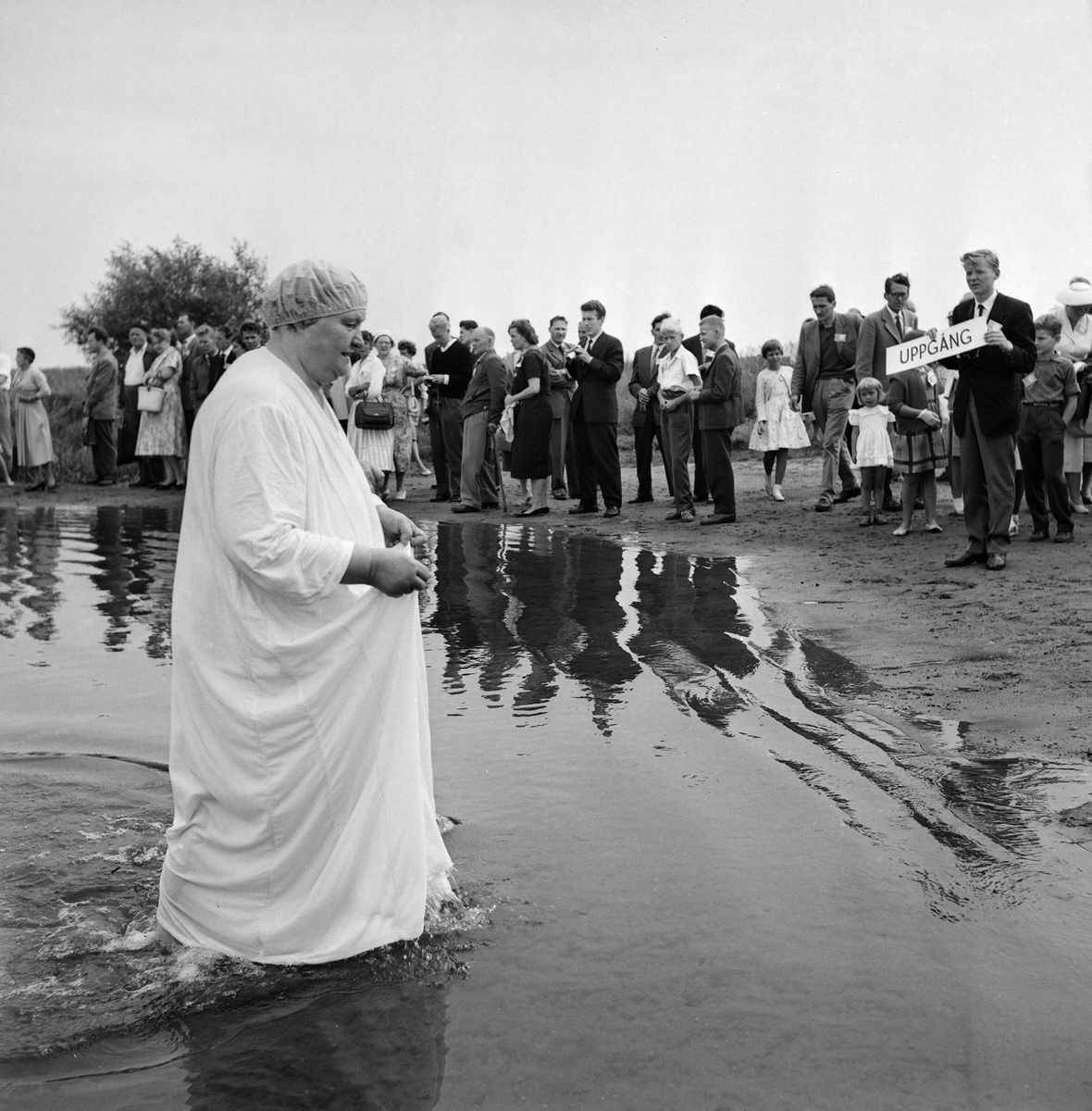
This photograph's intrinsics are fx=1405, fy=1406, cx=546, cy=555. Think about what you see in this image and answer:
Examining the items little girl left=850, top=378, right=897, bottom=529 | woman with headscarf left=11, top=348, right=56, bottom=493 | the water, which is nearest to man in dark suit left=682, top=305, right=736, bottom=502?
little girl left=850, top=378, right=897, bottom=529

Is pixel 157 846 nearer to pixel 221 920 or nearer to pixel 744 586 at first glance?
pixel 221 920

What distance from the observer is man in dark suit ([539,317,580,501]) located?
16828mm

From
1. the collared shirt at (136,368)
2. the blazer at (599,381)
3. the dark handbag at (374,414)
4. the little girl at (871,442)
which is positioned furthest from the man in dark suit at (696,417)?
the collared shirt at (136,368)

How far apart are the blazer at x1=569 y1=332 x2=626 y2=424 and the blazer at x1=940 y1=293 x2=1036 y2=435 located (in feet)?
18.0

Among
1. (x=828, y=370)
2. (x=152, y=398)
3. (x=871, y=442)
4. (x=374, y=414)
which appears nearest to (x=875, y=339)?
(x=871, y=442)

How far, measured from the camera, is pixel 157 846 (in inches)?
191

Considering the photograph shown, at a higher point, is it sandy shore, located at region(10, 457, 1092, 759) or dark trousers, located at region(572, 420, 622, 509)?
dark trousers, located at region(572, 420, 622, 509)

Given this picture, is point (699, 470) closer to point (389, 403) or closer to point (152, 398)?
point (389, 403)

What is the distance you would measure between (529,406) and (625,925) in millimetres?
11951

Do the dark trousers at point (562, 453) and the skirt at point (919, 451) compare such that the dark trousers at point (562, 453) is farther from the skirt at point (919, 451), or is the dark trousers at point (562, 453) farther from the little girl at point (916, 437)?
the skirt at point (919, 451)

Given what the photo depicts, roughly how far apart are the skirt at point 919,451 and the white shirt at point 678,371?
2.71m

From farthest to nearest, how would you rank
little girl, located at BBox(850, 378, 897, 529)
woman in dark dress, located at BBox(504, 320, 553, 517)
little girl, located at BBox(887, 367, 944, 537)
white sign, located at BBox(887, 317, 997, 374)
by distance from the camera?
1. woman in dark dress, located at BBox(504, 320, 553, 517)
2. little girl, located at BBox(850, 378, 897, 529)
3. little girl, located at BBox(887, 367, 944, 537)
4. white sign, located at BBox(887, 317, 997, 374)

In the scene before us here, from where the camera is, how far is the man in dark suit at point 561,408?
663 inches

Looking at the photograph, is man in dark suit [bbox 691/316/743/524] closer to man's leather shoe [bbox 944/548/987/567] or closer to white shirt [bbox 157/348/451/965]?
man's leather shoe [bbox 944/548/987/567]
